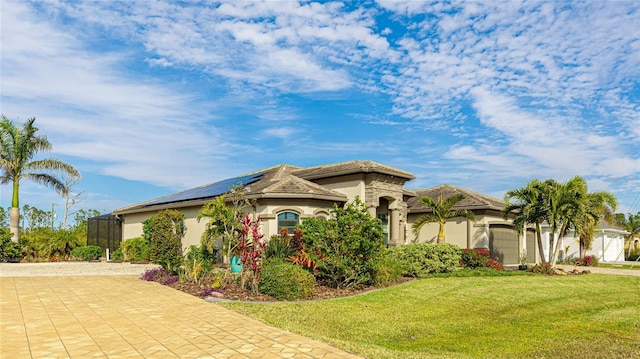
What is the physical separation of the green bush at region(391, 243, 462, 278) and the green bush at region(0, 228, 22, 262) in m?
21.1

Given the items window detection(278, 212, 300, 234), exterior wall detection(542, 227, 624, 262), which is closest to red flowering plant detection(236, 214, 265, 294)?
window detection(278, 212, 300, 234)

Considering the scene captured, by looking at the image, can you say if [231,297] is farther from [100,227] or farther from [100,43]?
[100,227]

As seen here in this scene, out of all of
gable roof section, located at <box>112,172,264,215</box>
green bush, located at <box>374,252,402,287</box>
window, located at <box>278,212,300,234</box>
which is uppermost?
gable roof section, located at <box>112,172,264,215</box>

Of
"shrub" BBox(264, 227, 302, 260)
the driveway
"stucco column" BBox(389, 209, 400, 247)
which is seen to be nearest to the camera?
the driveway

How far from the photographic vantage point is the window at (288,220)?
1964cm

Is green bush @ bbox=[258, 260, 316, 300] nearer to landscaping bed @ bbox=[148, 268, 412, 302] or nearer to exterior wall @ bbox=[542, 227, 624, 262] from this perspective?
landscaping bed @ bbox=[148, 268, 412, 302]

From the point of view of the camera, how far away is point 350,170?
2102 centimetres

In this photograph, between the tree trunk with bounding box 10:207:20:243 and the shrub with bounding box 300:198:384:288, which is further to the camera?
the tree trunk with bounding box 10:207:20:243

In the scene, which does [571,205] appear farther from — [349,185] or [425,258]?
[349,185]

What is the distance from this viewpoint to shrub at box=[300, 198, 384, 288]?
46.2 feet

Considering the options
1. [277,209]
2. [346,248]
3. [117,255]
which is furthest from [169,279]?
[117,255]

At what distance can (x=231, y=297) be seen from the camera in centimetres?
1225

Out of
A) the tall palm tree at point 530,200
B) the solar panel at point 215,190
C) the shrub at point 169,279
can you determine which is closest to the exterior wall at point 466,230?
the tall palm tree at point 530,200

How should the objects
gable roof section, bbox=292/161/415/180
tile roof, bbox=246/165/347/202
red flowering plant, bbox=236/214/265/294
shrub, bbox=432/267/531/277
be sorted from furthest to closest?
gable roof section, bbox=292/161/415/180 < tile roof, bbox=246/165/347/202 < shrub, bbox=432/267/531/277 < red flowering plant, bbox=236/214/265/294
